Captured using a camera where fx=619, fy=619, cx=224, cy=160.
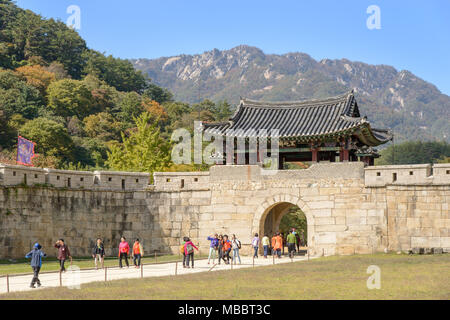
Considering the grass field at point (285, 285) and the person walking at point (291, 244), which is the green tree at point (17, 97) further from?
the grass field at point (285, 285)

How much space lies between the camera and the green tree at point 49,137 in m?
65.6

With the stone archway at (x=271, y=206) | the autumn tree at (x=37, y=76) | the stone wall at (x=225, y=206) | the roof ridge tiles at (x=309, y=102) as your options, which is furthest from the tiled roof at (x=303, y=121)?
the autumn tree at (x=37, y=76)

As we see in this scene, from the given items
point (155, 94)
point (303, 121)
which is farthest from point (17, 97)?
point (303, 121)

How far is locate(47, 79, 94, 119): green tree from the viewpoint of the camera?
81.9 metres

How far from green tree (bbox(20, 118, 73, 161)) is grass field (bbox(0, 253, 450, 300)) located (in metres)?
47.3

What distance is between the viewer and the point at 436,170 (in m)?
29.4

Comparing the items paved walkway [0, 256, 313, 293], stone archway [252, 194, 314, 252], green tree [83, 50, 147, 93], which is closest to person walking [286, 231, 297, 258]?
stone archway [252, 194, 314, 252]

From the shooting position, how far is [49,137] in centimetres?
6612

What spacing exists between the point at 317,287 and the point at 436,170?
14.2 meters

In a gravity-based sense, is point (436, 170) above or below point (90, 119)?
below

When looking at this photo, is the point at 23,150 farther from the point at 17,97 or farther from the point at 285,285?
the point at 17,97
